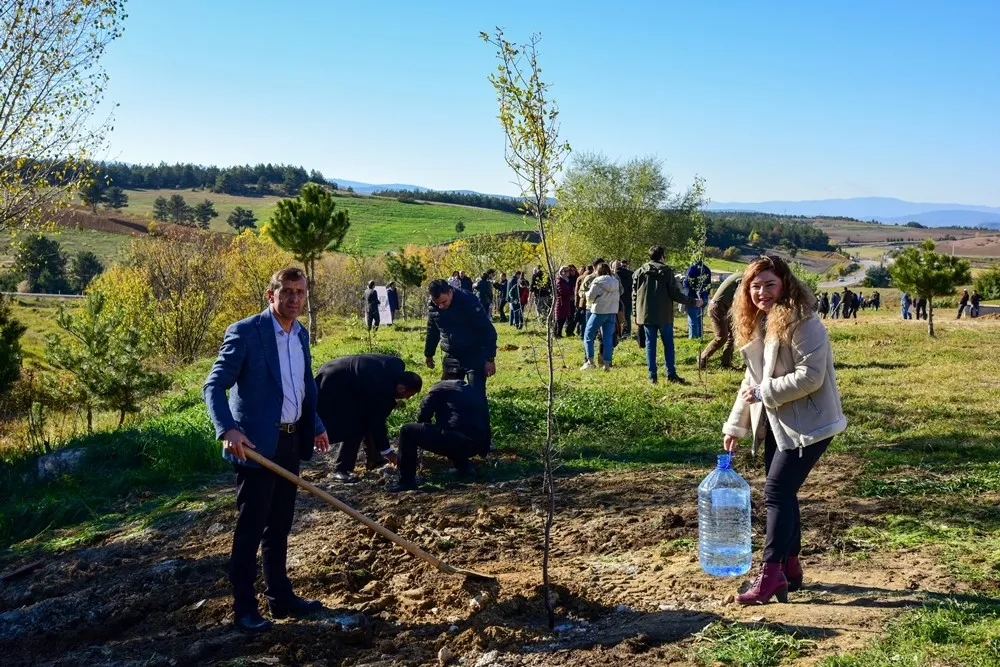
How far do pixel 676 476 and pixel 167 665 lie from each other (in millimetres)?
4253

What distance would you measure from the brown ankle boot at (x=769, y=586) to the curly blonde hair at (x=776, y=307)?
113cm

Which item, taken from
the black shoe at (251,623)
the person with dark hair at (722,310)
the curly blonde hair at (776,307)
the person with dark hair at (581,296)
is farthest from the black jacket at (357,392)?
the person with dark hair at (581,296)

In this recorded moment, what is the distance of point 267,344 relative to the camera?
448cm

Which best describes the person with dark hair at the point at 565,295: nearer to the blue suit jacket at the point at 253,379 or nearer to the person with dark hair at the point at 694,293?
the person with dark hair at the point at 694,293

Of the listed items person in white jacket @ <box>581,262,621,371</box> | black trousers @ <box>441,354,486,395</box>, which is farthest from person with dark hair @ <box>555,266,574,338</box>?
black trousers @ <box>441,354,486,395</box>

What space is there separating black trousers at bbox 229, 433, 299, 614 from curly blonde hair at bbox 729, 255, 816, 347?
2.48 meters

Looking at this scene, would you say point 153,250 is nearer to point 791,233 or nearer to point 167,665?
point 167,665

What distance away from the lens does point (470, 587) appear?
4.96m

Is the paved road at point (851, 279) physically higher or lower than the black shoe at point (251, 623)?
lower

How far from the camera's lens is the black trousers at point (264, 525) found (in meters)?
4.48

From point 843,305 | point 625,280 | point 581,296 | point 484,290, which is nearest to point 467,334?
point 581,296

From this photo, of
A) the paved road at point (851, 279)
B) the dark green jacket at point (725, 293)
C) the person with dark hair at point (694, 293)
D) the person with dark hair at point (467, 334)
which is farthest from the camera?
the paved road at point (851, 279)

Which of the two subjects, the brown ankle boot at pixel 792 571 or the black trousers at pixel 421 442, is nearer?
the brown ankle boot at pixel 792 571

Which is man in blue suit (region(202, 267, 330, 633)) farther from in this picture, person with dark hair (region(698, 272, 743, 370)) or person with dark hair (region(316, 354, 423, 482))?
person with dark hair (region(698, 272, 743, 370))
